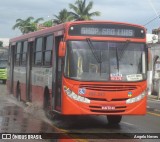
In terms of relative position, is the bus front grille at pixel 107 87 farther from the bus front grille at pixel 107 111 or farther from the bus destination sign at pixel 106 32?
the bus destination sign at pixel 106 32

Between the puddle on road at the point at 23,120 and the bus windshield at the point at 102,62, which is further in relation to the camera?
the bus windshield at the point at 102,62

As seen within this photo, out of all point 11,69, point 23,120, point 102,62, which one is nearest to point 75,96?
point 102,62

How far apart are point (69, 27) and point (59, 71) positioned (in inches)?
56.3

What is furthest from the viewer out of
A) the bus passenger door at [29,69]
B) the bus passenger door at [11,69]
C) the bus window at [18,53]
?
the bus passenger door at [11,69]

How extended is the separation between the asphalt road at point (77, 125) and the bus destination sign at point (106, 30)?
267cm

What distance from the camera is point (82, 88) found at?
12547 millimetres

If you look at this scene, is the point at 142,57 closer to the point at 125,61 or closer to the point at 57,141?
the point at 125,61

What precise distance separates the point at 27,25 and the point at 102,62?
7112 centimetres

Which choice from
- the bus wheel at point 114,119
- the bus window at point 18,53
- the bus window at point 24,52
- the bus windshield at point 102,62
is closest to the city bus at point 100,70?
the bus windshield at point 102,62

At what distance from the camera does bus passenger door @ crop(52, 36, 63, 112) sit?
13383 millimetres

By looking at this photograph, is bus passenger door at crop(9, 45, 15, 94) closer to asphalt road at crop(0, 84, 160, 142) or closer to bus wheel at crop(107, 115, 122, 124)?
asphalt road at crop(0, 84, 160, 142)

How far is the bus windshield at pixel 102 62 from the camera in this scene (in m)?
12.7

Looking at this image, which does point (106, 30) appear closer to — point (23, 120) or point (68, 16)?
point (23, 120)

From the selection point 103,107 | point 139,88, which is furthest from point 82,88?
point 139,88
